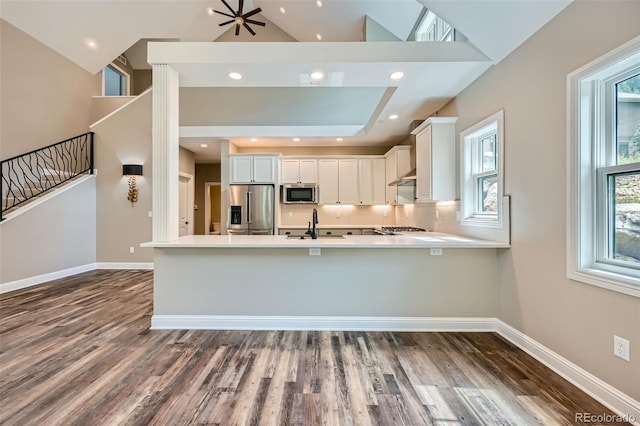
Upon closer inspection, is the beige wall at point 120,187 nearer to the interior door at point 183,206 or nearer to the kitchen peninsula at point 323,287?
the interior door at point 183,206

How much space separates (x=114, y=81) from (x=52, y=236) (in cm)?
467

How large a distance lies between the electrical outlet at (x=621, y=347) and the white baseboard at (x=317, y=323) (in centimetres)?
118

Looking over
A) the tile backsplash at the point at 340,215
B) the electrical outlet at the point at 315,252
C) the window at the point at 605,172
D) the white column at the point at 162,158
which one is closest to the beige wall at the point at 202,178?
the tile backsplash at the point at 340,215

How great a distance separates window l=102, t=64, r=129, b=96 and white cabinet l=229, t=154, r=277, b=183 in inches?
168

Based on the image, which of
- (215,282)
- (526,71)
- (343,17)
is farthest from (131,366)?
(343,17)

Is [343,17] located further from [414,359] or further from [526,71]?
[414,359]

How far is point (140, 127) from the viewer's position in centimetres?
587

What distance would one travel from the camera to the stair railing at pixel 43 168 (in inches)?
195

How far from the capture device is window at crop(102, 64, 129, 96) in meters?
7.23

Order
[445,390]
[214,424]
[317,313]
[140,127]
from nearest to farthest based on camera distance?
1. [214,424]
2. [445,390]
3. [317,313]
4. [140,127]

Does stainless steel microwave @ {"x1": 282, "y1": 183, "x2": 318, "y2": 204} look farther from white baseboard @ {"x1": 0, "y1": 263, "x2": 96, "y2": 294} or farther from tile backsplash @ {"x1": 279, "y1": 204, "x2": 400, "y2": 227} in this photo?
white baseboard @ {"x1": 0, "y1": 263, "x2": 96, "y2": 294}

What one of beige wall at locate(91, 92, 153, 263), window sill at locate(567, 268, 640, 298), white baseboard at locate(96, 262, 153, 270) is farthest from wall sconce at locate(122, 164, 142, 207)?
window sill at locate(567, 268, 640, 298)

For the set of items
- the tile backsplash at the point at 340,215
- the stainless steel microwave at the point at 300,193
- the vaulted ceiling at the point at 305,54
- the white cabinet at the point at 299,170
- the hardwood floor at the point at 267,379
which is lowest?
the hardwood floor at the point at 267,379

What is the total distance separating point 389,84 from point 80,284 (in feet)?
17.7
